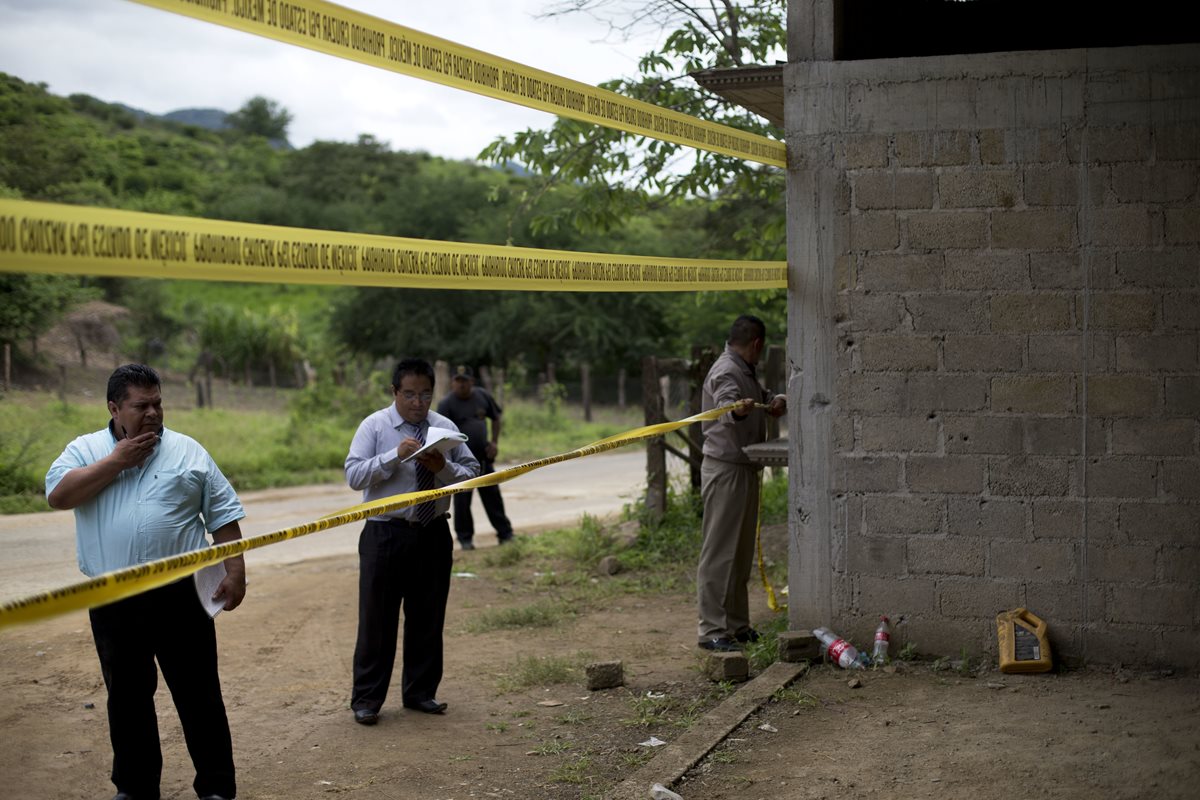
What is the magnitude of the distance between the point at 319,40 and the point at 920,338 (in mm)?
3656

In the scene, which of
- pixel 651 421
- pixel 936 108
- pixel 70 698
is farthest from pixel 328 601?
pixel 936 108

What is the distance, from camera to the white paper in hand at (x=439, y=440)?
581 centimetres

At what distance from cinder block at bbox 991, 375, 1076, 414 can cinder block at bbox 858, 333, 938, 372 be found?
0.35 metres

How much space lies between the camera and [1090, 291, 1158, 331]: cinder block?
5.98 meters

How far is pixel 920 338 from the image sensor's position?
20.7 ft

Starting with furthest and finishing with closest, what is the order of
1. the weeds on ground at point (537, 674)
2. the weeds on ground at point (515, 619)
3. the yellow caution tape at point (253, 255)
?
the weeds on ground at point (515, 619)
the weeds on ground at point (537, 674)
the yellow caution tape at point (253, 255)

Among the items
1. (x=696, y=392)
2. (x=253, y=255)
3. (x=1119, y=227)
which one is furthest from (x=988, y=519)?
(x=696, y=392)

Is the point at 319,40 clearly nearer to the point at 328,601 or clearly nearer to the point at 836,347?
the point at 836,347

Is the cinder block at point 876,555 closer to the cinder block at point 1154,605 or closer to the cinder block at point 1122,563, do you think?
the cinder block at point 1122,563

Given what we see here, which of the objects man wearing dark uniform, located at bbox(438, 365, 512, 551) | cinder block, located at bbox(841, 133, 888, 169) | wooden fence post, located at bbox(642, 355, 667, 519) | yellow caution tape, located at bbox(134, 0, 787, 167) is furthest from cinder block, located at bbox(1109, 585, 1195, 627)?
man wearing dark uniform, located at bbox(438, 365, 512, 551)

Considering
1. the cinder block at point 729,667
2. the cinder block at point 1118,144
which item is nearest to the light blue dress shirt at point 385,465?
the cinder block at point 729,667

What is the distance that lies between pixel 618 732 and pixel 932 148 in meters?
3.37

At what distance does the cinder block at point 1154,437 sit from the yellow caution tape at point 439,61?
2.36m

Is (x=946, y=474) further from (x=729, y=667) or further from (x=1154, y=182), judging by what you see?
(x=1154, y=182)
